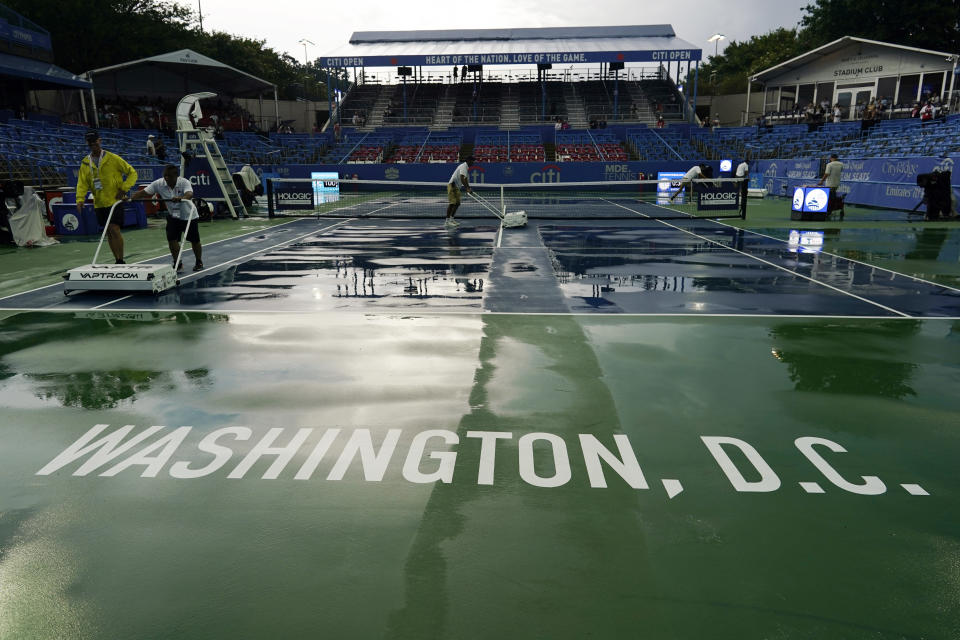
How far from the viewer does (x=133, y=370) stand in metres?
6.82

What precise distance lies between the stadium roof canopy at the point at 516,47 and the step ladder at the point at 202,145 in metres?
29.2

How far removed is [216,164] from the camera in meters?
23.0

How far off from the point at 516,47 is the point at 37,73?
111ft

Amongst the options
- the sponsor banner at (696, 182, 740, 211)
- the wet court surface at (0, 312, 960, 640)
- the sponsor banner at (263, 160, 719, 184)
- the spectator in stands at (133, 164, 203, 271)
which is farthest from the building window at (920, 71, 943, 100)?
the spectator in stands at (133, 164, 203, 271)

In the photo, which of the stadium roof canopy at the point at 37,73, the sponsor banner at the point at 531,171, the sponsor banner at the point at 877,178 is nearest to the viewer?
the sponsor banner at the point at 877,178

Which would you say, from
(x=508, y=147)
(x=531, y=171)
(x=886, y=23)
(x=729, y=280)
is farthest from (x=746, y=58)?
(x=729, y=280)

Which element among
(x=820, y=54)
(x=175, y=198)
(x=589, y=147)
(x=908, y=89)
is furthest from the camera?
(x=820, y=54)

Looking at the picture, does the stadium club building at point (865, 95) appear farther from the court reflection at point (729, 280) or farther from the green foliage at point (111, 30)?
the green foliage at point (111, 30)

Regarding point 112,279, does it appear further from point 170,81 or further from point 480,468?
point 170,81

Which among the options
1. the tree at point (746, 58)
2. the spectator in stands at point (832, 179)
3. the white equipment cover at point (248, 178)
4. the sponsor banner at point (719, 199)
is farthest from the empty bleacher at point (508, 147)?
the tree at point (746, 58)

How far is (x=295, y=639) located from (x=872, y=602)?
2766 millimetres

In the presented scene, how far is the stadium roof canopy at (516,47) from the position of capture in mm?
49781

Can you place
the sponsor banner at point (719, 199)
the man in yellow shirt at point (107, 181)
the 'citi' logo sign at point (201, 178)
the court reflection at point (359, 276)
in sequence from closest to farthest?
the court reflection at point (359, 276)
the man in yellow shirt at point (107, 181)
the 'citi' logo sign at point (201, 178)
the sponsor banner at point (719, 199)

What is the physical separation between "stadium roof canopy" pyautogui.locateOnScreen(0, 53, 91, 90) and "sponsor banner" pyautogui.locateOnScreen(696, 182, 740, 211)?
34.4 m
